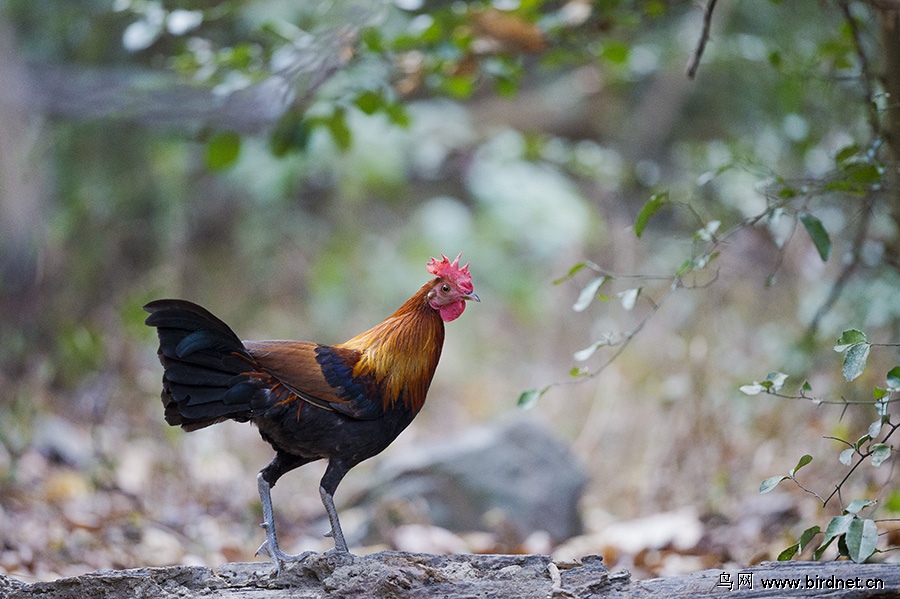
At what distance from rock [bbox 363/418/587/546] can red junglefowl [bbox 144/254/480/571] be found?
183cm

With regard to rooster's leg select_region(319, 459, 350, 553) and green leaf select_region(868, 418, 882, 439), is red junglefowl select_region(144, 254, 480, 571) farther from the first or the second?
green leaf select_region(868, 418, 882, 439)

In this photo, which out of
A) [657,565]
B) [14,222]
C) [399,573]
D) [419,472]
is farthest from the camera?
[14,222]

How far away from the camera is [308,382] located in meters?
2.89

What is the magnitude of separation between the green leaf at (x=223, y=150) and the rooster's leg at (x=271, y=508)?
1553 millimetres

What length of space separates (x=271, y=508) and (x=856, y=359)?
1910 mm

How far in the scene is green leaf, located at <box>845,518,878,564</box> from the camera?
2219 millimetres

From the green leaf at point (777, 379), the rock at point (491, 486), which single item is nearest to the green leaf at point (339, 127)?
the rock at point (491, 486)

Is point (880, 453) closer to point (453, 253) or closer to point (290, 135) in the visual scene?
point (290, 135)

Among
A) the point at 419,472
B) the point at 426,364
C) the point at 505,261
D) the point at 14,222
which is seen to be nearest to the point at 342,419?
the point at 426,364

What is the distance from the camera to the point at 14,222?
664 centimetres

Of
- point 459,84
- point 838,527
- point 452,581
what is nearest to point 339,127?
point 459,84

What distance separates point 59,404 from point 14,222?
1.54 meters

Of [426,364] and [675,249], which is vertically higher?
[426,364]

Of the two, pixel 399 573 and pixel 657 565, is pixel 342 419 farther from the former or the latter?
pixel 657 565
